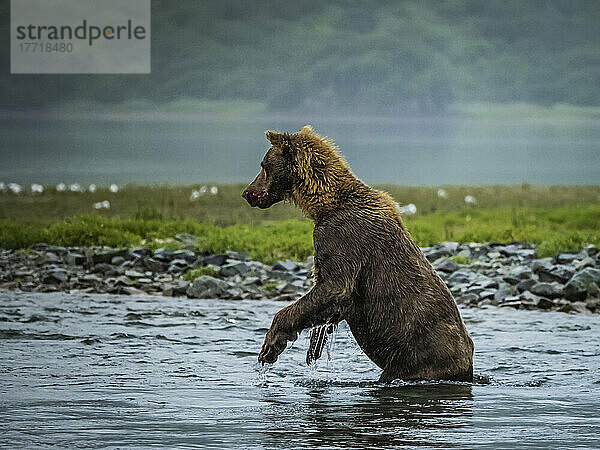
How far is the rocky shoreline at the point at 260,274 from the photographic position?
12.4 metres

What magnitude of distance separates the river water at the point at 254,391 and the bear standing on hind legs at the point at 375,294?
0.26 metres

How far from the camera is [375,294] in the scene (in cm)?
652

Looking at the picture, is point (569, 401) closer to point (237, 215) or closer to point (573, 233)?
point (573, 233)

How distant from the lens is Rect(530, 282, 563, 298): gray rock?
12359 mm

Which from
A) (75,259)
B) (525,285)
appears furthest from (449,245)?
(75,259)

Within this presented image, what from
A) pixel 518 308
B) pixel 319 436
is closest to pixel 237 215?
pixel 518 308

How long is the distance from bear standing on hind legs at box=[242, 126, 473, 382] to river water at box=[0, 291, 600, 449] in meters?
0.26

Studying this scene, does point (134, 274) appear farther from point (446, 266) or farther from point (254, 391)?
point (254, 391)

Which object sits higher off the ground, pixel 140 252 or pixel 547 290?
pixel 140 252

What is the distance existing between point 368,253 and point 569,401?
70.8 inches

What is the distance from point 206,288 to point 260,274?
1.48 meters

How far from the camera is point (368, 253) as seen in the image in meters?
6.47

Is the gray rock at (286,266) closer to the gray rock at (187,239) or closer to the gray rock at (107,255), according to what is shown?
the gray rock at (187,239)

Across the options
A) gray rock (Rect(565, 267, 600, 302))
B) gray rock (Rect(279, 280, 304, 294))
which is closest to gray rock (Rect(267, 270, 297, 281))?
gray rock (Rect(279, 280, 304, 294))
